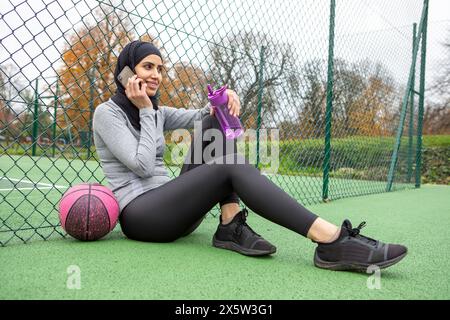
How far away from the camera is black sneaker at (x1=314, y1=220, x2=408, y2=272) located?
1639 mm

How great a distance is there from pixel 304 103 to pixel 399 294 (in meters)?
3.66

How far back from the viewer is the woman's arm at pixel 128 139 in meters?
1.95

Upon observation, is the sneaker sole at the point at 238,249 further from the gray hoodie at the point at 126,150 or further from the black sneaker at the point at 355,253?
the gray hoodie at the point at 126,150

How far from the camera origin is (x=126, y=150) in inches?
76.5

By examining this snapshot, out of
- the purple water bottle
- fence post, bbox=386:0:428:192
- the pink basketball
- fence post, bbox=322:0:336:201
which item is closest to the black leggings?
the pink basketball

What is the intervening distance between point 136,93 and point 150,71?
7.0 inches

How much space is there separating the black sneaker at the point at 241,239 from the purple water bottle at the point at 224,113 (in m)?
0.43

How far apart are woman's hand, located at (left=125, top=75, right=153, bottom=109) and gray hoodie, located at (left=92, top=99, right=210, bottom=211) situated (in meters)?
0.03

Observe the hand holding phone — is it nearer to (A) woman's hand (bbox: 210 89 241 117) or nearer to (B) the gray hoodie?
(B) the gray hoodie

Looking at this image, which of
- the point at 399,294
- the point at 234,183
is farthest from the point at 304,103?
the point at 399,294

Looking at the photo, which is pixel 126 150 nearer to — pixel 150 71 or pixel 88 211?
pixel 88 211

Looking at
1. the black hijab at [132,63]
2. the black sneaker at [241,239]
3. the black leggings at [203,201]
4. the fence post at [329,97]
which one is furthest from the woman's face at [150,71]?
the fence post at [329,97]

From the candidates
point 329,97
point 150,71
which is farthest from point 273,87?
point 150,71

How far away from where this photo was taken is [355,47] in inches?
205
